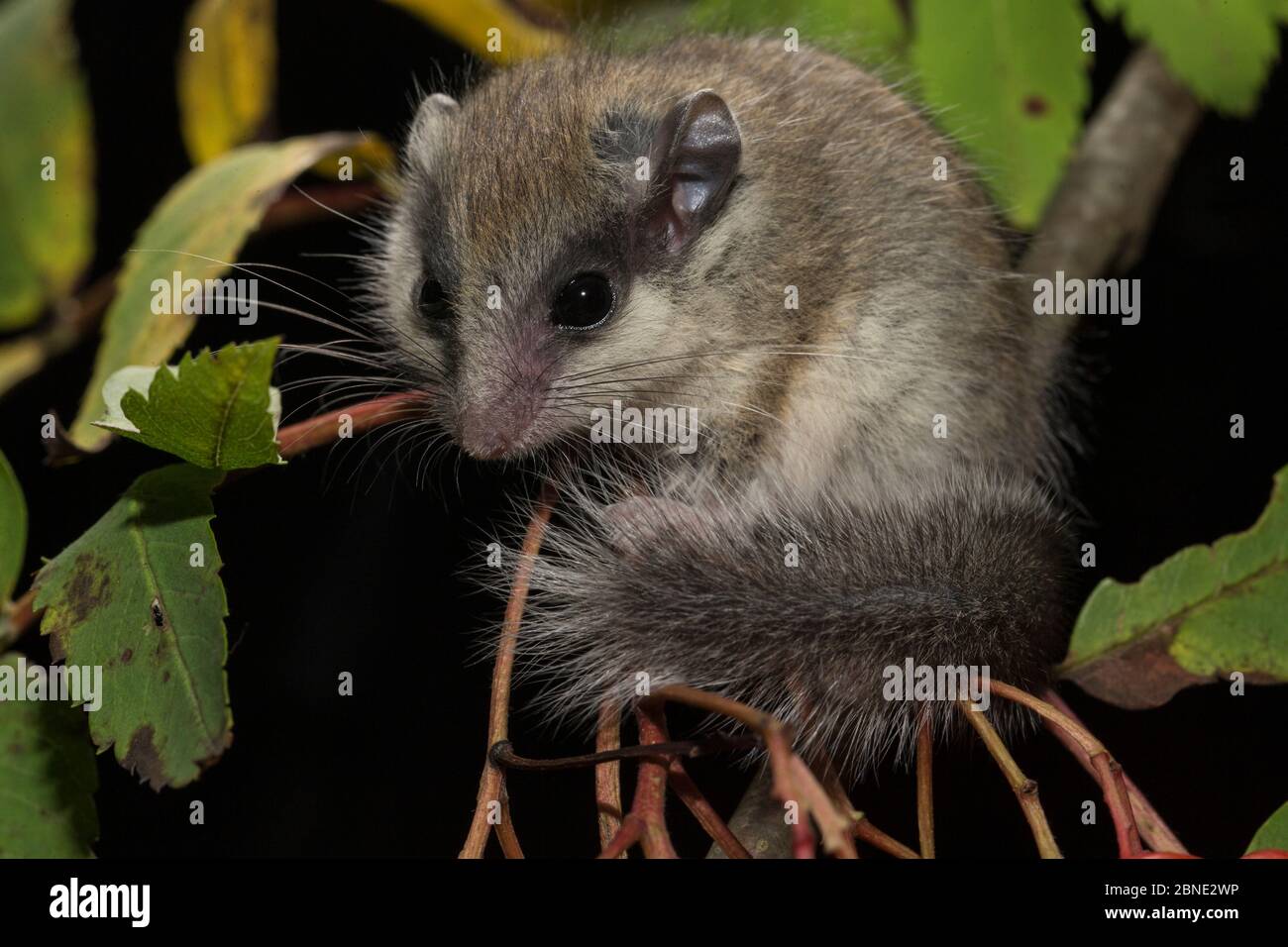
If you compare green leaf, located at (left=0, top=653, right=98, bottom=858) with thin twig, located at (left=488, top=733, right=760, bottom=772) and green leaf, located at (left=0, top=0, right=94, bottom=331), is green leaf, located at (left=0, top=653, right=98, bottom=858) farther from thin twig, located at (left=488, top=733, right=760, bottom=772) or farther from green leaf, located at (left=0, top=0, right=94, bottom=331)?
green leaf, located at (left=0, top=0, right=94, bottom=331)

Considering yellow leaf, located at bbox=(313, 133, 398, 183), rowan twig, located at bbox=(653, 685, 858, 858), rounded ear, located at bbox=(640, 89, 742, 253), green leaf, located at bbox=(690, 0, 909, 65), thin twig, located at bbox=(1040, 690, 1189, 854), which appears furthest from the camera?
yellow leaf, located at bbox=(313, 133, 398, 183)

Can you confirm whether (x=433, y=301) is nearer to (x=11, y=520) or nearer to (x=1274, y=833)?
(x=11, y=520)

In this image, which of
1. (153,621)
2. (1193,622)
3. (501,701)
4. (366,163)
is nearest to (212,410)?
(153,621)

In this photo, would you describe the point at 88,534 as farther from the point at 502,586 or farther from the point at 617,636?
the point at 617,636

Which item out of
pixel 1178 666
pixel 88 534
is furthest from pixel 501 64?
pixel 1178 666

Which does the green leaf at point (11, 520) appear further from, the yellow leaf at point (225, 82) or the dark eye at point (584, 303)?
the yellow leaf at point (225, 82)

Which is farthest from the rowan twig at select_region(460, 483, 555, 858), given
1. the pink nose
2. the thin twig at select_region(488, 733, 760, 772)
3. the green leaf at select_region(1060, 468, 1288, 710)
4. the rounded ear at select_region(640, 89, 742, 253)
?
the green leaf at select_region(1060, 468, 1288, 710)
